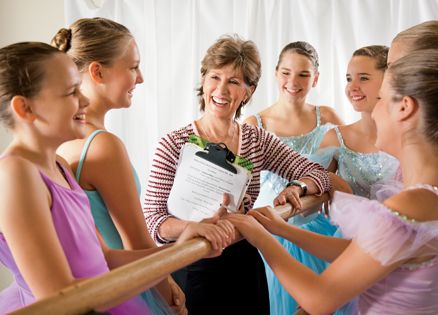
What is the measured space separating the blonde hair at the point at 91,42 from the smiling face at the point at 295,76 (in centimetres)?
129

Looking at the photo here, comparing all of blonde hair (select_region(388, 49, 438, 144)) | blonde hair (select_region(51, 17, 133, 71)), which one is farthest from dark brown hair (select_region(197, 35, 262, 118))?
blonde hair (select_region(388, 49, 438, 144))

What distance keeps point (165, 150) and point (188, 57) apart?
6.03 ft

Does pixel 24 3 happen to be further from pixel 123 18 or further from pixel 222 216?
pixel 222 216

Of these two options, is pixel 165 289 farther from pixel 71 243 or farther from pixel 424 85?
pixel 424 85

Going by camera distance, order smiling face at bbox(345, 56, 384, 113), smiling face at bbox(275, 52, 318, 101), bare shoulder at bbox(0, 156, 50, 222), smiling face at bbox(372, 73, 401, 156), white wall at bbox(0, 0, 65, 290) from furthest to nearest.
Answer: white wall at bbox(0, 0, 65, 290) < smiling face at bbox(275, 52, 318, 101) < smiling face at bbox(345, 56, 384, 113) < smiling face at bbox(372, 73, 401, 156) < bare shoulder at bbox(0, 156, 50, 222)

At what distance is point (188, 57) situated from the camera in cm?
337

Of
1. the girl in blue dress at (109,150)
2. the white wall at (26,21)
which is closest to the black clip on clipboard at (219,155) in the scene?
the girl in blue dress at (109,150)

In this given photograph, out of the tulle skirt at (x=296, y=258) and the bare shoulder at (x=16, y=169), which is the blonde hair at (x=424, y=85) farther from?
the tulle skirt at (x=296, y=258)

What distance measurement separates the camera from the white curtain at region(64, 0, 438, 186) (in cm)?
321

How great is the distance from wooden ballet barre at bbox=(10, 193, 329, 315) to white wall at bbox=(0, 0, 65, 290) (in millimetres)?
2498

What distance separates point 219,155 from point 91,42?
1.40 feet

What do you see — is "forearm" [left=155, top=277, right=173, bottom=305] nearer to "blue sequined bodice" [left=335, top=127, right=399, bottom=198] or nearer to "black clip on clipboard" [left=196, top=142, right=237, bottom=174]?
"black clip on clipboard" [left=196, top=142, right=237, bottom=174]

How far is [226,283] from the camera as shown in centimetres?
165

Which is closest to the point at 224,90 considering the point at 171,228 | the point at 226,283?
the point at 171,228
